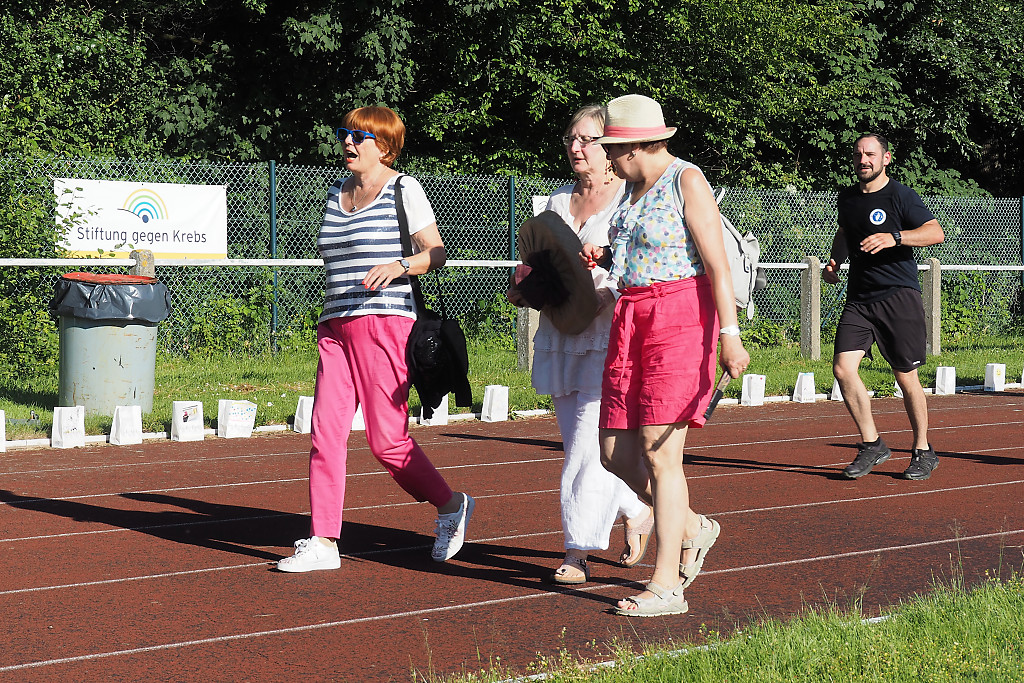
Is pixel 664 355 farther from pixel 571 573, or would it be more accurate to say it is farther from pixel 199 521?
pixel 199 521

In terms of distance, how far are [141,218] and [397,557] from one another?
935cm

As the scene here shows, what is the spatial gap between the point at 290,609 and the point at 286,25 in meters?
15.7

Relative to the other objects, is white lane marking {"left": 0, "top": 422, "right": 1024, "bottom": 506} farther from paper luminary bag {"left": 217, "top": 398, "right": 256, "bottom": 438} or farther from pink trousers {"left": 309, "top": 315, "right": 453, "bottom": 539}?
pink trousers {"left": 309, "top": 315, "right": 453, "bottom": 539}

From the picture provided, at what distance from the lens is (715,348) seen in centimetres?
481

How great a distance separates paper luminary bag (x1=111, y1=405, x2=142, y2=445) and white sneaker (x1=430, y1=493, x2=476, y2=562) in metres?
4.45

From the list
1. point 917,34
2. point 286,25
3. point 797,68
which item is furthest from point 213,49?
point 917,34

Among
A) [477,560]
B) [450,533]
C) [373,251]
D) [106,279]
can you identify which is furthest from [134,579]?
[106,279]

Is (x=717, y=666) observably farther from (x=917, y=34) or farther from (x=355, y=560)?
(x=917, y=34)

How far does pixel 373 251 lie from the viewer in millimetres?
5484

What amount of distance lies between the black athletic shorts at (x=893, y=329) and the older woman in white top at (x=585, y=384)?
310 centimetres

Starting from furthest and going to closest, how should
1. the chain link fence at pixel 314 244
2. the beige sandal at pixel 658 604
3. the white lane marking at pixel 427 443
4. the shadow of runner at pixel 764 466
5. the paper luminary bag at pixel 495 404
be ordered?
the chain link fence at pixel 314 244 → the paper luminary bag at pixel 495 404 → the white lane marking at pixel 427 443 → the shadow of runner at pixel 764 466 → the beige sandal at pixel 658 604

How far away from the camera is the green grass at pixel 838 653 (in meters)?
3.74

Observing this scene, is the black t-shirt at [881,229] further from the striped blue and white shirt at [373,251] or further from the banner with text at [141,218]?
the banner with text at [141,218]

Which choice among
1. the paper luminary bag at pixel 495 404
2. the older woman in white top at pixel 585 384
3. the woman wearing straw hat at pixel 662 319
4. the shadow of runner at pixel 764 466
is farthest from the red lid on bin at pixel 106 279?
the woman wearing straw hat at pixel 662 319
